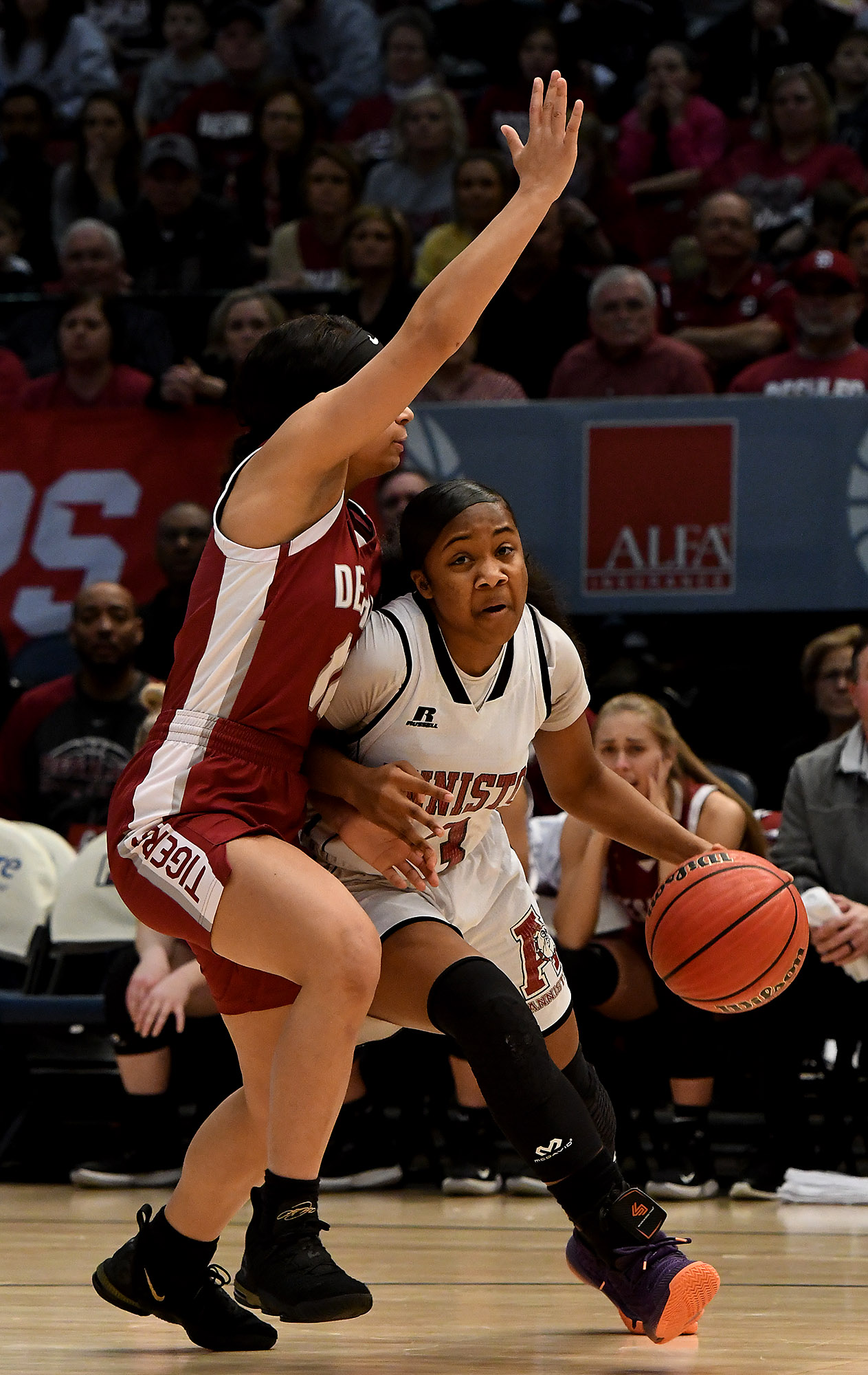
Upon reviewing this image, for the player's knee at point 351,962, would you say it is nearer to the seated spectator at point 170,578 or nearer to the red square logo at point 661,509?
the red square logo at point 661,509

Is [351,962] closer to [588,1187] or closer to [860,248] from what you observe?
[588,1187]

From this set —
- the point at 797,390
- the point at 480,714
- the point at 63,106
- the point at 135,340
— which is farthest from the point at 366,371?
the point at 63,106

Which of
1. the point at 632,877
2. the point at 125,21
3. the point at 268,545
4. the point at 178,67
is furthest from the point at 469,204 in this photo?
the point at 268,545

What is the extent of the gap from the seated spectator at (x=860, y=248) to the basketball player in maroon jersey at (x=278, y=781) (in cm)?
530

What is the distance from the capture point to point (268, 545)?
10.1 feet

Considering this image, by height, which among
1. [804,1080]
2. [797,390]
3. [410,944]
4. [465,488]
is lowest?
[804,1080]

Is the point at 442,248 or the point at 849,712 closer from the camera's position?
the point at 849,712

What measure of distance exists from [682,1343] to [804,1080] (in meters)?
2.76

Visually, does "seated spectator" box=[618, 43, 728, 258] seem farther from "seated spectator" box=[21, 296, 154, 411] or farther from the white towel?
the white towel

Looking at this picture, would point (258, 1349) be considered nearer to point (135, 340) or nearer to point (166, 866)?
point (166, 866)

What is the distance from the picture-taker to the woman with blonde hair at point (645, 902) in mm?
5723

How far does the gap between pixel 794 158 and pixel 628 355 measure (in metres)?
2.37

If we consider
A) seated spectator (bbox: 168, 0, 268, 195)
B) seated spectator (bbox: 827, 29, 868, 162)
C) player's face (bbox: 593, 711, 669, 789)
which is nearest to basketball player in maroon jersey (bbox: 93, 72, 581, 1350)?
player's face (bbox: 593, 711, 669, 789)

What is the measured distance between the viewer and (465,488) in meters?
3.36
